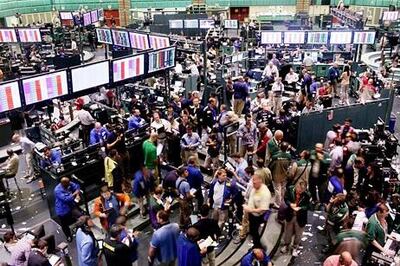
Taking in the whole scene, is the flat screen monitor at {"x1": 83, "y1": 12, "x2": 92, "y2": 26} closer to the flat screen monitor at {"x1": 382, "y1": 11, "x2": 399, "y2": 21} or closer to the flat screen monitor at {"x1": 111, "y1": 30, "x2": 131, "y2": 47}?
the flat screen monitor at {"x1": 111, "y1": 30, "x2": 131, "y2": 47}

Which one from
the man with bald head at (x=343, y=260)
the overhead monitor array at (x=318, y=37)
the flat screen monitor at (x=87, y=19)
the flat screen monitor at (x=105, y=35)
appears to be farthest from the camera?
the flat screen monitor at (x=87, y=19)

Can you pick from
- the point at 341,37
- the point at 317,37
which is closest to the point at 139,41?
the point at 317,37

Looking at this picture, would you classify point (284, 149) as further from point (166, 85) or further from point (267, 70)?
point (267, 70)

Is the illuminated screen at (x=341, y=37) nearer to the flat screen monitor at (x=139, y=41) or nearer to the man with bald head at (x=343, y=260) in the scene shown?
the flat screen monitor at (x=139, y=41)

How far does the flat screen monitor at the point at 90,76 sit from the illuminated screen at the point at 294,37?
34.3 feet

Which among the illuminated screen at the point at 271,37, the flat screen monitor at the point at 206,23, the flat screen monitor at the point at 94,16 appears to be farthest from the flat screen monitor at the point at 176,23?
the illuminated screen at the point at 271,37

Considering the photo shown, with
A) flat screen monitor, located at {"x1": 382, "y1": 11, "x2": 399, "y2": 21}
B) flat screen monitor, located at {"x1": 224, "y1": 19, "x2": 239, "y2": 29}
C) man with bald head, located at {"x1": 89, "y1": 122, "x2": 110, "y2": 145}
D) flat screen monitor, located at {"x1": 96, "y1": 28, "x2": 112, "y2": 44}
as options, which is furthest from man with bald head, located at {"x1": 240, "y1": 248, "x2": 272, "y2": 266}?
flat screen monitor, located at {"x1": 382, "y1": 11, "x2": 399, "y2": 21}

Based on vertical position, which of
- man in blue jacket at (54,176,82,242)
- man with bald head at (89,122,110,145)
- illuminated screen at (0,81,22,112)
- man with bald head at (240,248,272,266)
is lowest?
man in blue jacket at (54,176,82,242)

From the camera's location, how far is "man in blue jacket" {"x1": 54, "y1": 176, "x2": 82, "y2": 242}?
24.3 feet

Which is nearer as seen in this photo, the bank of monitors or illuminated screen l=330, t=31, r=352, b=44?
the bank of monitors

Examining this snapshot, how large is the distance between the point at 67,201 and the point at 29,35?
52.3 feet

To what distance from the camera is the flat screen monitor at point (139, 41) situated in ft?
51.3

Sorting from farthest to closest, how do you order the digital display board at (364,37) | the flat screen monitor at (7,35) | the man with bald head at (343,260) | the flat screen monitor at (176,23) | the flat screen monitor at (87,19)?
the flat screen monitor at (176,23), the flat screen monitor at (87,19), the flat screen monitor at (7,35), the digital display board at (364,37), the man with bald head at (343,260)

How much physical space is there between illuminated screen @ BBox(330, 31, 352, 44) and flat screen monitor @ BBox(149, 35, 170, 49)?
844 centimetres
